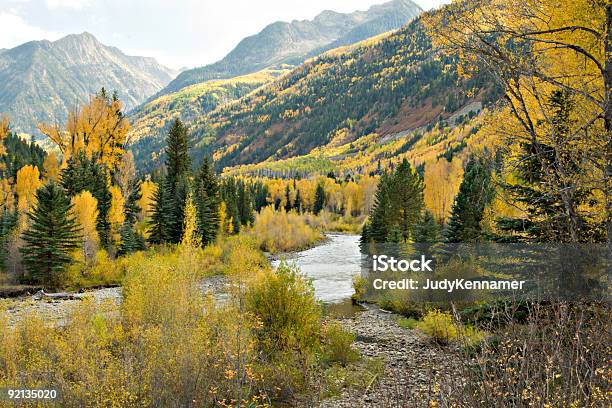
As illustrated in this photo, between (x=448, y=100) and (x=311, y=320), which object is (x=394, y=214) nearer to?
(x=311, y=320)

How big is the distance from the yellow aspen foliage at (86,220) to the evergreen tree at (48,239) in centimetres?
142

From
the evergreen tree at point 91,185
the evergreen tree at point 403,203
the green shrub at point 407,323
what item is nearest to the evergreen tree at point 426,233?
the green shrub at point 407,323

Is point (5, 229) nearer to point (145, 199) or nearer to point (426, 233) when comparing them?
point (145, 199)

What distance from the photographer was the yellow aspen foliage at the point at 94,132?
40969 mm

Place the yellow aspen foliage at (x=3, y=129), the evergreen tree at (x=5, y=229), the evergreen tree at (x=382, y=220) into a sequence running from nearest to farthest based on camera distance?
the evergreen tree at (x=5, y=229) → the evergreen tree at (x=382, y=220) → the yellow aspen foliage at (x=3, y=129)

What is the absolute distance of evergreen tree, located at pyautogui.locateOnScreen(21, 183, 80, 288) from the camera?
103 feet

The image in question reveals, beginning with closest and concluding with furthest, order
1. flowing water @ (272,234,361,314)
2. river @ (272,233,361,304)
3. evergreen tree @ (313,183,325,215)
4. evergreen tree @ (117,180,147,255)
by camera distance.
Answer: flowing water @ (272,234,361,314), river @ (272,233,361,304), evergreen tree @ (117,180,147,255), evergreen tree @ (313,183,325,215)

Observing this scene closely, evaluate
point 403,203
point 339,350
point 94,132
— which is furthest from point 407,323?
point 94,132

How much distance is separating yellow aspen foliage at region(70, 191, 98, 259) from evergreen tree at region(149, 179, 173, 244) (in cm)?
609

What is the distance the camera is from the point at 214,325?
13492 mm

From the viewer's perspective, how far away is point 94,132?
138ft

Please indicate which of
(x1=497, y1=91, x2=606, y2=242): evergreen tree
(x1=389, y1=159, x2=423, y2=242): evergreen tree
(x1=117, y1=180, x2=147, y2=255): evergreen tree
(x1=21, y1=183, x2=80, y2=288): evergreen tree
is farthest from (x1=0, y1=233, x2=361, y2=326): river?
(x1=497, y1=91, x2=606, y2=242): evergreen tree

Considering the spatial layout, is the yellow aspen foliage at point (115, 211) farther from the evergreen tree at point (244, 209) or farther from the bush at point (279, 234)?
the evergreen tree at point (244, 209)

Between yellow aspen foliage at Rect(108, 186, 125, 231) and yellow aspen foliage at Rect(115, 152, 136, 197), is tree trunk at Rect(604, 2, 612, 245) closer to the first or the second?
yellow aspen foliage at Rect(108, 186, 125, 231)
